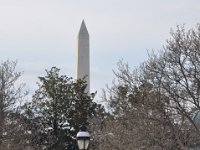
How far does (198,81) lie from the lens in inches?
1161

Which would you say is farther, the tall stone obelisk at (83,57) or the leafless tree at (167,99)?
the tall stone obelisk at (83,57)

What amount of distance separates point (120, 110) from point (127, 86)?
2.83 meters

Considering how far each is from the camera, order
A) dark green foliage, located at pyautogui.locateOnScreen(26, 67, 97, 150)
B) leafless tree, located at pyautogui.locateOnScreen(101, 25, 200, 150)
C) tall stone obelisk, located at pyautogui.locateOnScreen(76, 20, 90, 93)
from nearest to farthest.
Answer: leafless tree, located at pyautogui.locateOnScreen(101, 25, 200, 150) → dark green foliage, located at pyautogui.locateOnScreen(26, 67, 97, 150) → tall stone obelisk, located at pyautogui.locateOnScreen(76, 20, 90, 93)

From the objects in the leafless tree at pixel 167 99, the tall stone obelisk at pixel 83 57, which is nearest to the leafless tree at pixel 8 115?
the leafless tree at pixel 167 99

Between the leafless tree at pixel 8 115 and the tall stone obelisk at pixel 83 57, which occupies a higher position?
the tall stone obelisk at pixel 83 57

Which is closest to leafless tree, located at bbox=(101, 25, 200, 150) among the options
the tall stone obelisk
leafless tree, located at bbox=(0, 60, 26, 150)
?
leafless tree, located at bbox=(0, 60, 26, 150)

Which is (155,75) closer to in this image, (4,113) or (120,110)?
(120,110)

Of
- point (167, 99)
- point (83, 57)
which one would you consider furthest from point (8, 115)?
point (83, 57)

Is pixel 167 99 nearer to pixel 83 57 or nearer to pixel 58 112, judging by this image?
pixel 58 112

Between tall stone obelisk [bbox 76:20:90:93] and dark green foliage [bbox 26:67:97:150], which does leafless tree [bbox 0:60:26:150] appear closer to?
dark green foliage [bbox 26:67:97:150]

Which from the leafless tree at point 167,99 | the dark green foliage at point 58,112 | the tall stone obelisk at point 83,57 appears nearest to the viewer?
the leafless tree at point 167,99

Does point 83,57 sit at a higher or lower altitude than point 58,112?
higher

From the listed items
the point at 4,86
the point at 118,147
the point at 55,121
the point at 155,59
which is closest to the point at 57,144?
the point at 55,121

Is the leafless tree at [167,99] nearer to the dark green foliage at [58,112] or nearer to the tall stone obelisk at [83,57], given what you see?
the dark green foliage at [58,112]
